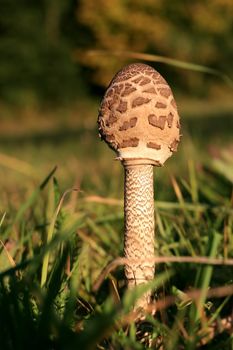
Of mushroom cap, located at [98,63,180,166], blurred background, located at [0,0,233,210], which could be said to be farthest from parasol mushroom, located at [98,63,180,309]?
blurred background, located at [0,0,233,210]

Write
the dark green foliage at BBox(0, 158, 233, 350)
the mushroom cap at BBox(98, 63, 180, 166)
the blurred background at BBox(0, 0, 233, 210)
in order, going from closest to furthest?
the dark green foliage at BBox(0, 158, 233, 350), the mushroom cap at BBox(98, 63, 180, 166), the blurred background at BBox(0, 0, 233, 210)

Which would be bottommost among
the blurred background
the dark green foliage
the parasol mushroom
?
the dark green foliage

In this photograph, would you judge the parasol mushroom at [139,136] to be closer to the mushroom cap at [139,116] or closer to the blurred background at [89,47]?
the mushroom cap at [139,116]

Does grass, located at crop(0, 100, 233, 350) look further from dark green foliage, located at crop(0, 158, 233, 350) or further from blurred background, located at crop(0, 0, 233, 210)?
blurred background, located at crop(0, 0, 233, 210)

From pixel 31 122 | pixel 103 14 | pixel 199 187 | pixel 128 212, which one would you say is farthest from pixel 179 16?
pixel 128 212

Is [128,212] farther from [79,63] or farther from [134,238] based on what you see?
[79,63]

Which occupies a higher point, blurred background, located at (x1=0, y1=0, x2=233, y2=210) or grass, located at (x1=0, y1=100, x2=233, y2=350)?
blurred background, located at (x1=0, y1=0, x2=233, y2=210)
